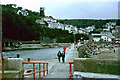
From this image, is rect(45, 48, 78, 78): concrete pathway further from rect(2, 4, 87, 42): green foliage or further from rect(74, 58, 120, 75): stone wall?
rect(2, 4, 87, 42): green foliage

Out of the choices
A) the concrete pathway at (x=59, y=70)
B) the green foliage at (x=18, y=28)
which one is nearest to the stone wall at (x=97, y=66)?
the concrete pathway at (x=59, y=70)

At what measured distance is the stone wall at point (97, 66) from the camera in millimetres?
5730

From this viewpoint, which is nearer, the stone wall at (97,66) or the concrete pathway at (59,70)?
the stone wall at (97,66)

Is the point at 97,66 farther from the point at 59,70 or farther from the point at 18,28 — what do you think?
the point at 18,28

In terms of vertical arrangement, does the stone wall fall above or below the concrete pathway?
above

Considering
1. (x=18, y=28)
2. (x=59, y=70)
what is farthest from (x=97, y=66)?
(x=18, y=28)

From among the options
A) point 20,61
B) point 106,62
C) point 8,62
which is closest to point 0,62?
point 8,62

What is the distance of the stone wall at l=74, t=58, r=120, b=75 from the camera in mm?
5730

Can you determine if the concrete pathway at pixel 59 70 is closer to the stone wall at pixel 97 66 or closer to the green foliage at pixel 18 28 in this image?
the stone wall at pixel 97 66

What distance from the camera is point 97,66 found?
602 centimetres

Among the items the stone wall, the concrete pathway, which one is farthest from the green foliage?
the stone wall

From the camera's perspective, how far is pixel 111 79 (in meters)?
5.66

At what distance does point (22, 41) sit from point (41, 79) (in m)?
57.5

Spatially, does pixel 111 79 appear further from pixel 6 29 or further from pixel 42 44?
pixel 42 44
